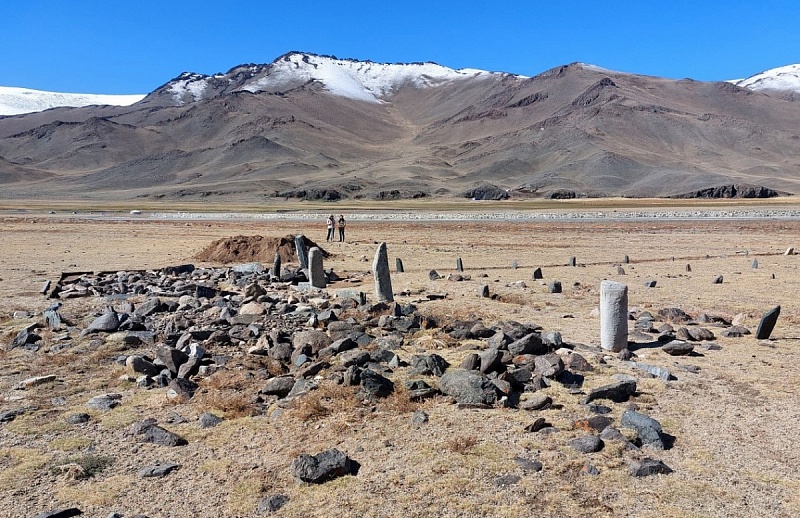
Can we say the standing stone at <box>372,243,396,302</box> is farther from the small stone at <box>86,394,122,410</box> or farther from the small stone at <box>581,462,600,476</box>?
the small stone at <box>581,462,600,476</box>

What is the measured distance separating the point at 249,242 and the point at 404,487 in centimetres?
2396

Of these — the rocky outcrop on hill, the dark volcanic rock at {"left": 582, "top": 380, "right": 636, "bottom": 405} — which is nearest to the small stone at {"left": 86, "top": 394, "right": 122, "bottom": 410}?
the dark volcanic rock at {"left": 582, "top": 380, "right": 636, "bottom": 405}

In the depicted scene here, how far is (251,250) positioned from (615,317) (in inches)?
805

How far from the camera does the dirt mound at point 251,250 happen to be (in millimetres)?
27938

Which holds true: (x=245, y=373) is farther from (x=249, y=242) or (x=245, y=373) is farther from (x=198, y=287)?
(x=249, y=242)

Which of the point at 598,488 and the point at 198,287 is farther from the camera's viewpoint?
the point at 198,287

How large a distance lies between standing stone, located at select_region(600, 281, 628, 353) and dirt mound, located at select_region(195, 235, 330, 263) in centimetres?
1794

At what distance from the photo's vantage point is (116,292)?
18531mm

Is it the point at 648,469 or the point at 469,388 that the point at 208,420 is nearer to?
the point at 469,388

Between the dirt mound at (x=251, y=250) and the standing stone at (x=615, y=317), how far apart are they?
17936 mm

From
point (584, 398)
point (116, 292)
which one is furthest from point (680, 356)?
point (116, 292)

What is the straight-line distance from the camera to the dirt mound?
1100 inches

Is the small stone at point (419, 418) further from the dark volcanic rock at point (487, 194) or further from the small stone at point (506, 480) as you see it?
the dark volcanic rock at point (487, 194)

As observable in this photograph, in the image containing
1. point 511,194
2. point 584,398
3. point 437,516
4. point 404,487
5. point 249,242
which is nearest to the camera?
point 437,516
